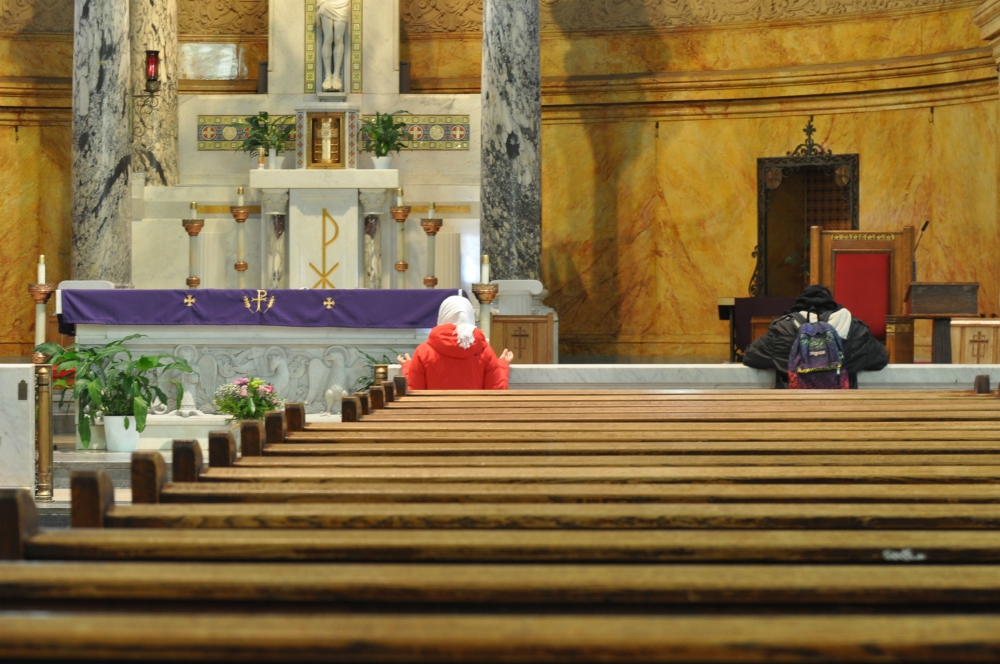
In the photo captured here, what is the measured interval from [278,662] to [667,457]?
71.0 inches

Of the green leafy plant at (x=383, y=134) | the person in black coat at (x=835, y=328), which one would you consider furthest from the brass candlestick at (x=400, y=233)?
the person in black coat at (x=835, y=328)

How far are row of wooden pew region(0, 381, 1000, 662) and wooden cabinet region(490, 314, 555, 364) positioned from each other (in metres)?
6.48

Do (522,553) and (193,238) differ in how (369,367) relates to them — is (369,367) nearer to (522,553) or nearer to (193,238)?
(193,238)

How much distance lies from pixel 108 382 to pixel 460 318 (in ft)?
10.8

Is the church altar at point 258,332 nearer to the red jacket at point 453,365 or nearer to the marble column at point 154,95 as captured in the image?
the red jacket at point 453,365

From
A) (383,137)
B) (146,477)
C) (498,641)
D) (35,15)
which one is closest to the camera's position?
(498,641)

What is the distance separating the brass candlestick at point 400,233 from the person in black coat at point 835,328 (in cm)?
520

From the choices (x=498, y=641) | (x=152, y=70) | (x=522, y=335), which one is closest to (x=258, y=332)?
(x=522, y=335)

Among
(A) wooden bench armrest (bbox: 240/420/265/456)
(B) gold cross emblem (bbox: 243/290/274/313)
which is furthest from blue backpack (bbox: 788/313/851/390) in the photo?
(A) wooden bench armrest (bbox: 240/420/265/456)

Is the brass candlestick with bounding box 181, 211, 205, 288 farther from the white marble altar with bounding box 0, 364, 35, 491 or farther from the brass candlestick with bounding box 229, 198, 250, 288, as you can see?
the white marble altar with bounding box 0, 364, 35, 491

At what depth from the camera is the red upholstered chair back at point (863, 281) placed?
10.2 metres

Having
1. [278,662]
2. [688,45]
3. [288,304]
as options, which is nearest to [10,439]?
[288,304]

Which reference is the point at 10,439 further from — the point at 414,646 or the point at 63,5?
the point at 63,5

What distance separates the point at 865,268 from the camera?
10219 millimetres
